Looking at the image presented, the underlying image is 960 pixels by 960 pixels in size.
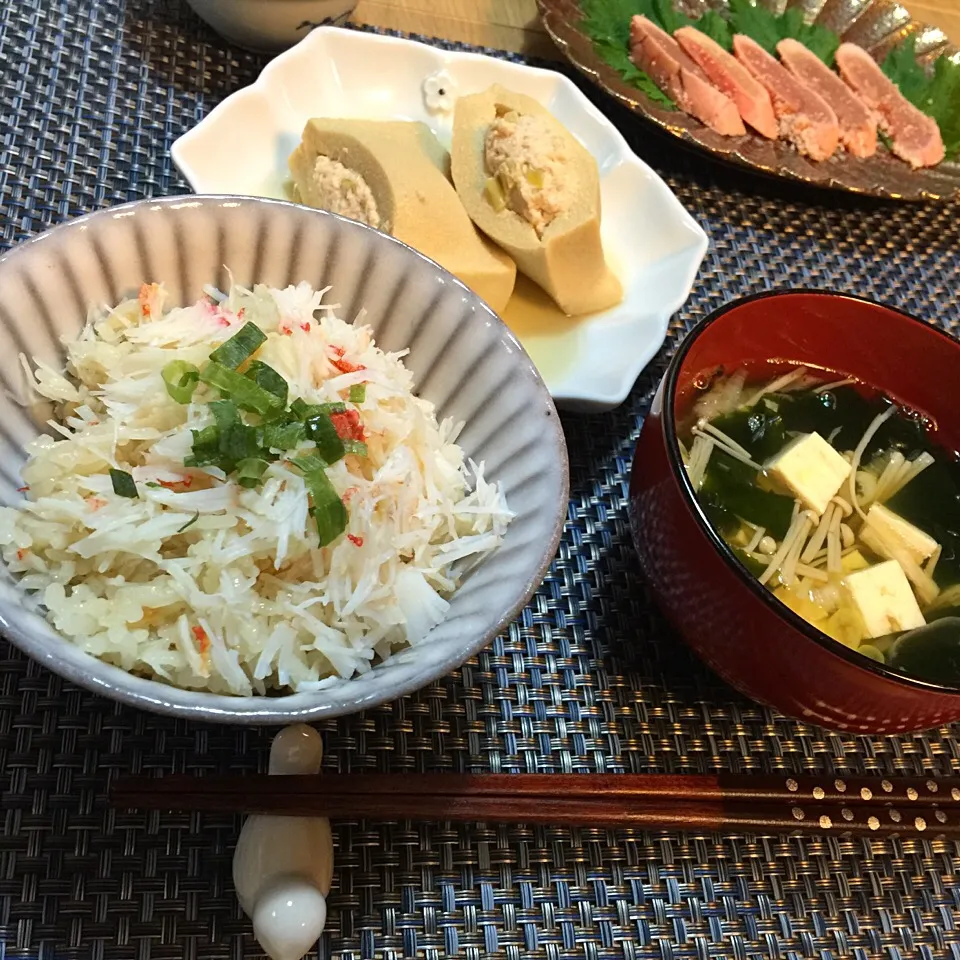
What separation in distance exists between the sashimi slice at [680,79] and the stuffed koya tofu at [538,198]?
0.51 metres

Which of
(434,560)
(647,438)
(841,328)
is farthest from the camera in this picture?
(841,328)

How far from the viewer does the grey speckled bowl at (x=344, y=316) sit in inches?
33.4

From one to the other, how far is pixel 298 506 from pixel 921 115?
226cm

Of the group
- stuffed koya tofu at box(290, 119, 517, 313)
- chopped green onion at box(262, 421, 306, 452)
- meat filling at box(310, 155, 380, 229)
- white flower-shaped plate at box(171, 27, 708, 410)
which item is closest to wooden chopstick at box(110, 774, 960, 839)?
chopped green onion at box(262, 421, 306, 452)

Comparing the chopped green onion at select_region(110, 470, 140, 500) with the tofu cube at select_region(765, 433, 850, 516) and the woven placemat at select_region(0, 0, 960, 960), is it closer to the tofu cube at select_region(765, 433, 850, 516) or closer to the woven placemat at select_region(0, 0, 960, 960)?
the woven placemat at select_region(0, 0, 960, 960)

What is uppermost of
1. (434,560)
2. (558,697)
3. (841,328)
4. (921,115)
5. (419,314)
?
(921,115)

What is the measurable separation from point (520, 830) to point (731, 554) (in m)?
0.48

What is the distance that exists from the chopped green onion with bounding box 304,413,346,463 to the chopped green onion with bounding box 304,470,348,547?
0.04 metres

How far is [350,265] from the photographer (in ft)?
4.07

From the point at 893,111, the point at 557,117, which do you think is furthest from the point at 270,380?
the point at 893,111

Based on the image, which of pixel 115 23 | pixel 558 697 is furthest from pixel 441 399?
pixel 115 23

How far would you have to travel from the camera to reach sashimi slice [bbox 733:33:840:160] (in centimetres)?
218

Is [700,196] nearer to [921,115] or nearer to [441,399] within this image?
[921,115]

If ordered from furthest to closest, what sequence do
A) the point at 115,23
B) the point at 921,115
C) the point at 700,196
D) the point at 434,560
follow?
1. the point at 921,115
2. the point at 700,196
3. the point at 115,23
4. the point at 434,560
